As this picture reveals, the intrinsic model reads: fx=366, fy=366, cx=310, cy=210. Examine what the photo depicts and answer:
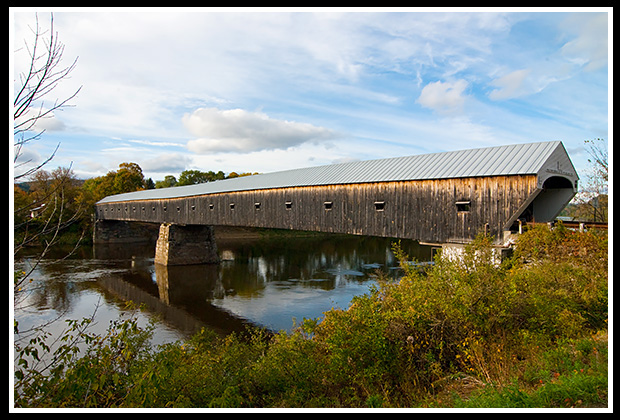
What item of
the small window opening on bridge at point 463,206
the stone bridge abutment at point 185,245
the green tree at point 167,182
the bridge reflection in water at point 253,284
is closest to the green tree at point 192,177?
the green tree at point 167,182

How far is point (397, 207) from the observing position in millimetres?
10969

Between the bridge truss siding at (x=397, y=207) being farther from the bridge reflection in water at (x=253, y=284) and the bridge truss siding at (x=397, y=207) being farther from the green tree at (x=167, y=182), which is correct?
the green tree at (x=167, y=182)

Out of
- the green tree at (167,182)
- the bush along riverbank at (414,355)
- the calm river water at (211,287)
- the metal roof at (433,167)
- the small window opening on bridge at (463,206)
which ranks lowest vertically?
the calm river water at (211,287)

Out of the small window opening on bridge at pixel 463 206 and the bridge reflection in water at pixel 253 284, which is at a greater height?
the small window opening on bridge at pixel 463 206

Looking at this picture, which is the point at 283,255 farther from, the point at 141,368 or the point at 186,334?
the point at 141,368

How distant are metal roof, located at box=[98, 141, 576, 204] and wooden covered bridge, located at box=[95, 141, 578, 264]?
0.08 feet

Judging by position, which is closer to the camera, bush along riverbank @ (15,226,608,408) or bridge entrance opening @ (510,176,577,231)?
bush along riverbank @ (15,226,608,408)

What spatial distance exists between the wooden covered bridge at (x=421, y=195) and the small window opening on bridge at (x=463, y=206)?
26mm

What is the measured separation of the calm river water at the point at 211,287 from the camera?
1288cm

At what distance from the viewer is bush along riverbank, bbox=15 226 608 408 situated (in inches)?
160

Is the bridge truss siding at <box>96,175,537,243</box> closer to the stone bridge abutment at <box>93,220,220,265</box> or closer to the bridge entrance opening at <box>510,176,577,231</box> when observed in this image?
the bridge entrance opening at <box>510,176,577,231</box>

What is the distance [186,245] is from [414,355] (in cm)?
2045

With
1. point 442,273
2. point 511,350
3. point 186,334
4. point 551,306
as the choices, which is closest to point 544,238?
point 551,306

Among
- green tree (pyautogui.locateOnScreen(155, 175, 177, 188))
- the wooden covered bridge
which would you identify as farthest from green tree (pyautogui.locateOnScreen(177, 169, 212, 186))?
the wooden covered bridge
